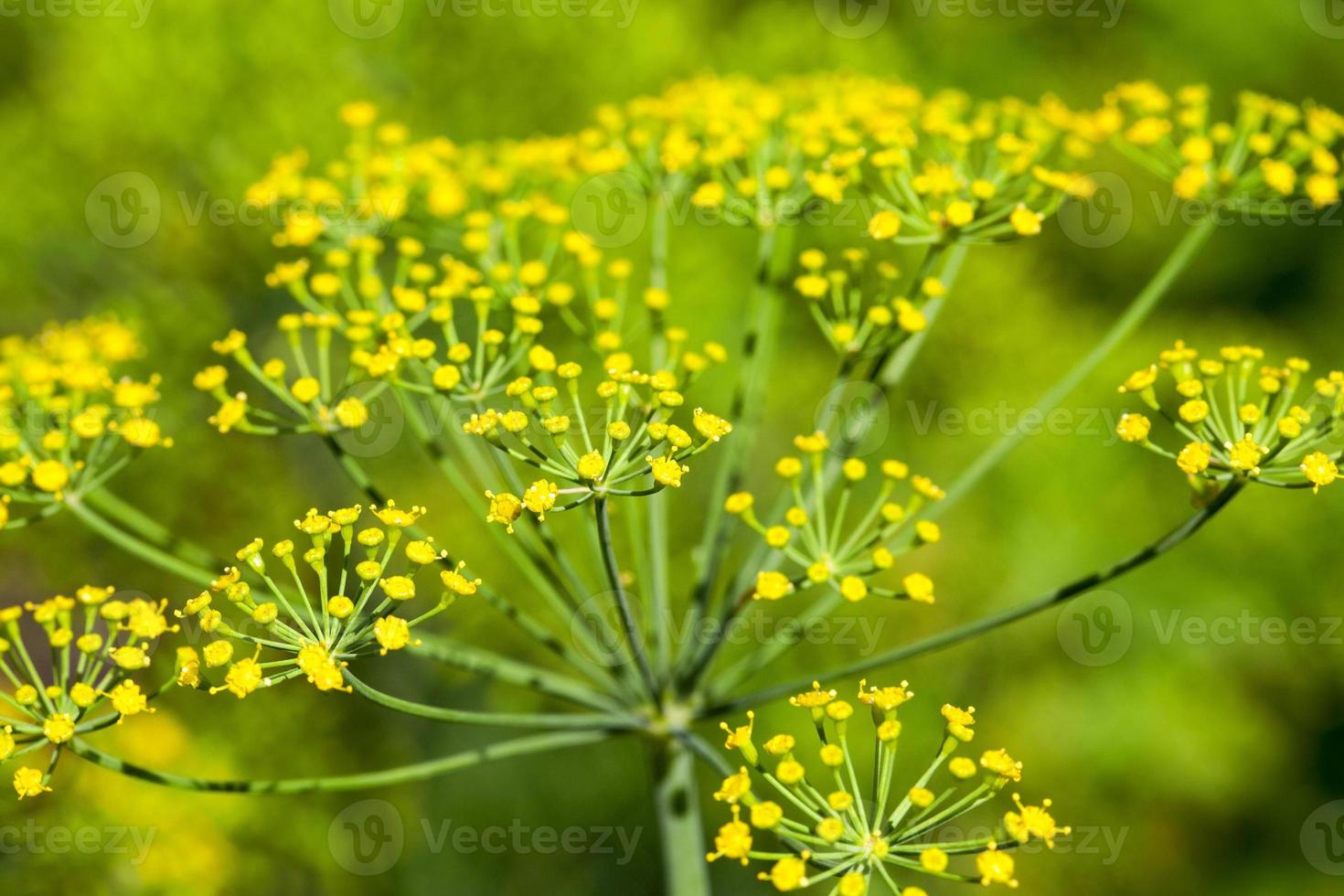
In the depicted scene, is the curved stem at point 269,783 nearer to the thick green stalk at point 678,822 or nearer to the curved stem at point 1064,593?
the thick green stalk at point 678,822

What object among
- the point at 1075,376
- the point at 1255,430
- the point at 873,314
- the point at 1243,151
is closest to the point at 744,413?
the point at 873,314

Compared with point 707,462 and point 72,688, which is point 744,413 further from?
point 707,462

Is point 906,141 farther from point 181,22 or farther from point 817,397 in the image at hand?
point 181,22

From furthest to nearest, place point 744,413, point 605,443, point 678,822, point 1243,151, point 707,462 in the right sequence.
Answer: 1. point 707,462
2. point 1243,151
3. point 744,413
4. point 678,822
5. point 605,443

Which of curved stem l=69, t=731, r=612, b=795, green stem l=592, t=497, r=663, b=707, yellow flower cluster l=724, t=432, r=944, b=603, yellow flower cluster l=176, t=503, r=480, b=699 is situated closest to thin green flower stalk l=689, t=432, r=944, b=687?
yellow flower cluster l=724, t=432, r=944, b=603

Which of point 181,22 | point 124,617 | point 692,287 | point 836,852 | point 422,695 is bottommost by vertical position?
point 836,852

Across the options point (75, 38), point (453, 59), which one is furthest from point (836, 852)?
point (75, 38)

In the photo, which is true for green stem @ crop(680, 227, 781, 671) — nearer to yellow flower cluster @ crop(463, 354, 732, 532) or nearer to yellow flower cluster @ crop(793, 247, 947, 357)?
yellow flower cluster @ crop(793, 247, 947, 357)
